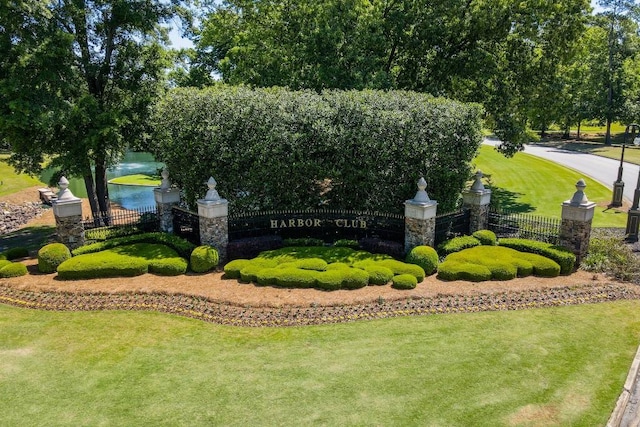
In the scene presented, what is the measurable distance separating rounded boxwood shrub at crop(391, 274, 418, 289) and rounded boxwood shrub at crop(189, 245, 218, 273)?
220 inches

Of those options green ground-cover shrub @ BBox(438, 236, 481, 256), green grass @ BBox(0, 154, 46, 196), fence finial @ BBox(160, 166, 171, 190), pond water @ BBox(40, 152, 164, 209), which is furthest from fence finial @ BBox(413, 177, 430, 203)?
green grass @ BBox(0, 154, 46, 196)

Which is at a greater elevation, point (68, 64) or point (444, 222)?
point (68, 64)

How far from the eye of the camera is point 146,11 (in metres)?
19.6

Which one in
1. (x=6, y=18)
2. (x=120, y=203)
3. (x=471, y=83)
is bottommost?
(x=120, y=203)

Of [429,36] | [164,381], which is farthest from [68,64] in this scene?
[429,36]

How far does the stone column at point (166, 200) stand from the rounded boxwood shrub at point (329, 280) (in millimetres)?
7382

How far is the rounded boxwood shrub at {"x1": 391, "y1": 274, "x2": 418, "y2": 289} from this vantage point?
507 inches

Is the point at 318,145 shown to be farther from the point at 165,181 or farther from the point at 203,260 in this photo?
the point at 165,181

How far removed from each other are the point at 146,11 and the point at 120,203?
17.2 metres

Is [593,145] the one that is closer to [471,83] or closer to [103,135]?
[471,83]

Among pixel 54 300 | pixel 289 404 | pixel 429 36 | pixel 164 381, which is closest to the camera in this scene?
pixel 289 404

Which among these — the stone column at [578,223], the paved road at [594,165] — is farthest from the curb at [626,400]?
the paved road at [594,165]

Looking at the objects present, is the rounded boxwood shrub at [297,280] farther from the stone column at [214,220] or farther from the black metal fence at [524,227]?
the black metal fence at [524,227]

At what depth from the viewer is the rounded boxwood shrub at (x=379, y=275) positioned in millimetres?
13234
